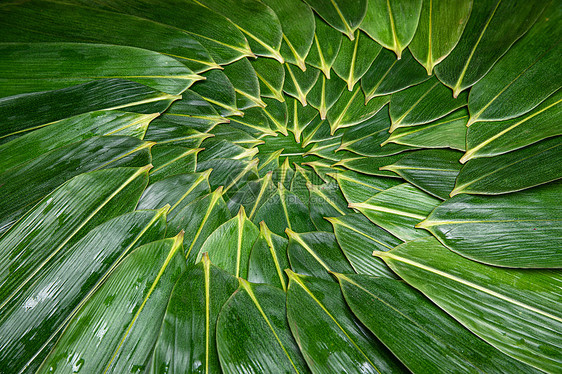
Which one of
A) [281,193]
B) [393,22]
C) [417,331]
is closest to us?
[417,331]

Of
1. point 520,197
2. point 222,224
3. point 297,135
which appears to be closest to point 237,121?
point 297,135

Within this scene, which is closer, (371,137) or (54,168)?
(54,168)

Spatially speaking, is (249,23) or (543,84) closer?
(543,84)

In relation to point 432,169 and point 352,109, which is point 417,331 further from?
point 352,109

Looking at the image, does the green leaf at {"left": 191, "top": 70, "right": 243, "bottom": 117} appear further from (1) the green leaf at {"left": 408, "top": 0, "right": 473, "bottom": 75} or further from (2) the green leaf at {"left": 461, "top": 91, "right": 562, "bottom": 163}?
(2) the green leaf at {"left": 461, "top": 91, "right": 562, "bottom": 163}

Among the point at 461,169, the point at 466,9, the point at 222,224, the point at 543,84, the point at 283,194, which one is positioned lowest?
the point at 222,224

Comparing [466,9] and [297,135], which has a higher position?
[466,9]

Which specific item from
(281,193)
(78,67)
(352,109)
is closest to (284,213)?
(281,193)

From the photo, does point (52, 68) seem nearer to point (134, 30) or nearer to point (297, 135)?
point (134, 30)
